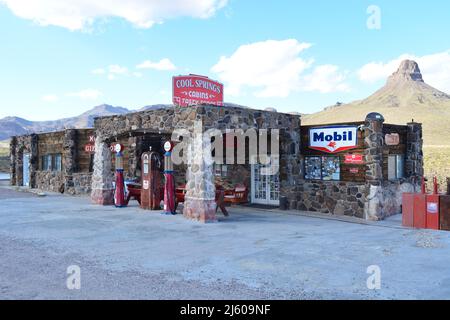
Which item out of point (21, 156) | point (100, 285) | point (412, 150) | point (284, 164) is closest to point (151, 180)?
point (284, 164)

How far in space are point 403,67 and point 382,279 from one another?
603 feet

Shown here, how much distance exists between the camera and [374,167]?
1406 centimetres

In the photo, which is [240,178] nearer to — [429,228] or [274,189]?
[274,189]

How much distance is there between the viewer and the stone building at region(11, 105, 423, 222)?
13508mm

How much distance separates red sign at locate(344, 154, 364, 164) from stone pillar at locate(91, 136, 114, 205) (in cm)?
984

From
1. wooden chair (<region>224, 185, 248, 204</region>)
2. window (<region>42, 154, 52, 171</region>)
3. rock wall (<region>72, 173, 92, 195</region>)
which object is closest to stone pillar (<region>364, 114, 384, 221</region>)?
wooden chair (<region>224, 185, 248, 204</region>)

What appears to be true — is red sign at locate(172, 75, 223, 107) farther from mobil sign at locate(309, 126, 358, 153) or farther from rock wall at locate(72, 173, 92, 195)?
rock wall at locate(72, 173, 92, 195)

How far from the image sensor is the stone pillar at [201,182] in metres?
13.1

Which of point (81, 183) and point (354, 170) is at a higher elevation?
point (354, 170)

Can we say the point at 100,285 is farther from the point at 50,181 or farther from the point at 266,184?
the point at 50,181

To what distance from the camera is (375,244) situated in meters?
9.91

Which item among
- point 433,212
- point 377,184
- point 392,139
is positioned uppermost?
point 392,139

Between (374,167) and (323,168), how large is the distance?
7.30 feet
